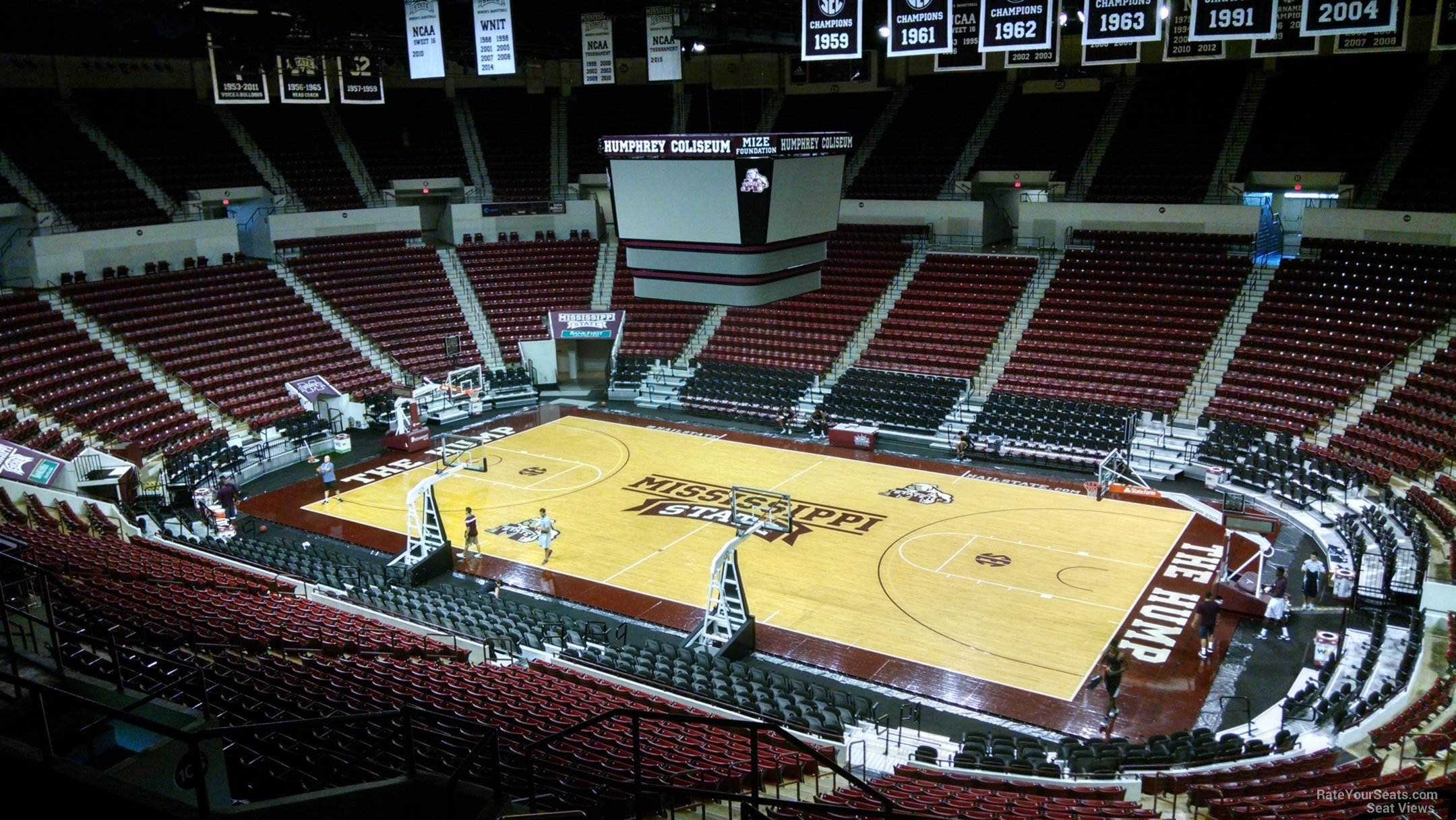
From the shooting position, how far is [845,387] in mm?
31953

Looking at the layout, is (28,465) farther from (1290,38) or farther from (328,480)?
(1290,38)

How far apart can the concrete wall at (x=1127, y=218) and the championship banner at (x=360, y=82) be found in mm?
21066

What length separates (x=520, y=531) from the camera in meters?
23.2

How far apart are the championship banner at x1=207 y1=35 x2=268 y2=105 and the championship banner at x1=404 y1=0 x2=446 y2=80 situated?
6.07 m

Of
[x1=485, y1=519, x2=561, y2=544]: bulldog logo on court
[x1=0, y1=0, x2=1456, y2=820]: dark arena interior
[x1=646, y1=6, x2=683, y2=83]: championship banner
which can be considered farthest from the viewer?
[x1=646, y1=6, x2=683, y2=83]: championship banner

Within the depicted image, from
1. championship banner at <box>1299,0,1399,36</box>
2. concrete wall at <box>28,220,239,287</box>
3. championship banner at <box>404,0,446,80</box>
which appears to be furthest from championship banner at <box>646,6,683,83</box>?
concrete wall at <box>28,220,239,287</box>

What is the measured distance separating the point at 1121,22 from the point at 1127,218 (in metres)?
18.8

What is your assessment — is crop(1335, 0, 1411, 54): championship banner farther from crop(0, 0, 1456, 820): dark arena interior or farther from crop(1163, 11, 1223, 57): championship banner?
crop(1163, 11, 1223, 57): championship banner

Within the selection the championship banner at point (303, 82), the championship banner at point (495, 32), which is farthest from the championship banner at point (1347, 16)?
the championship banner at point (303, 82)

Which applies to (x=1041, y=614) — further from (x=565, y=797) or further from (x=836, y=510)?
(x=565, y=797)

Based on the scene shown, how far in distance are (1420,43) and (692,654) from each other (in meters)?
31.5

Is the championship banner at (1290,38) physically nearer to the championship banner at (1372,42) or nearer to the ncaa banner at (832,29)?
the championship banner at (1372,42)

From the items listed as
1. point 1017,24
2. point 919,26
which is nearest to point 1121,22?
point 1017,24

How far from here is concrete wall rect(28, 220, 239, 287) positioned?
3142 centimetres
